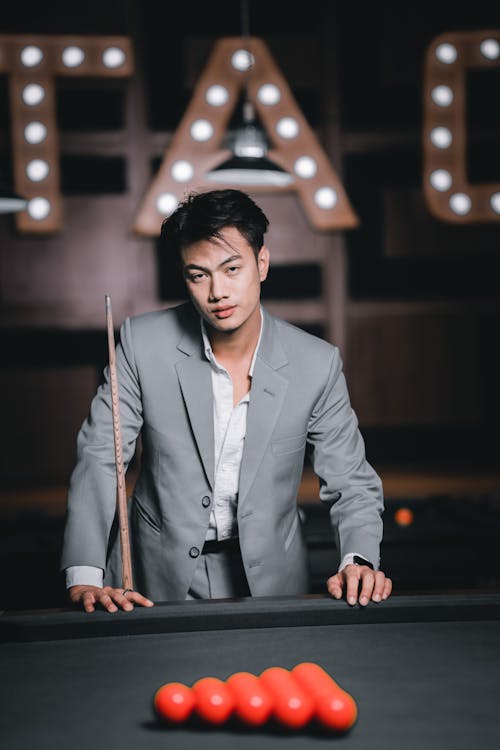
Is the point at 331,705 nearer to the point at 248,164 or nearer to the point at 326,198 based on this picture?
the point at 248,164

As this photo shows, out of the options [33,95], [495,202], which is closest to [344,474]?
[495,202]

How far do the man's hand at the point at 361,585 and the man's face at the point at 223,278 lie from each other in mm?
618

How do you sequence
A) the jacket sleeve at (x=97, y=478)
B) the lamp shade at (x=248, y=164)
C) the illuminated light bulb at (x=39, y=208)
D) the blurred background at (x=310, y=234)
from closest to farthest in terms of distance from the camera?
the jacket sleeve at (x=97, y=478) < the lamp shade at (x=248, y=164) < the illuminated light bulb at (x=39, y=208) < the blurred background at (x=310, y=234)

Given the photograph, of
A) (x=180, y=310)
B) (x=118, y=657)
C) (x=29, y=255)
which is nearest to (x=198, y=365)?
(x=180, y=310)

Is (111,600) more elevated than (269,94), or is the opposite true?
(269,94)

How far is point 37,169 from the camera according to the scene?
469 cm

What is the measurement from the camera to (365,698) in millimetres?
1304

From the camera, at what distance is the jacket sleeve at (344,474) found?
200 cm

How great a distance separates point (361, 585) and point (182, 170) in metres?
3.41

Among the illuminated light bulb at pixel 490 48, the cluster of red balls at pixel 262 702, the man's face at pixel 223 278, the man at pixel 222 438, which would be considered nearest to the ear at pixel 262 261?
the man at pixel 222 438

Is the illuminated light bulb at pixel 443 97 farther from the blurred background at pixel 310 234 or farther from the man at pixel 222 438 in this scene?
the man at pixel 222 438

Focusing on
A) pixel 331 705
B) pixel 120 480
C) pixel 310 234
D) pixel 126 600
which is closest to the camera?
pixel 331 705

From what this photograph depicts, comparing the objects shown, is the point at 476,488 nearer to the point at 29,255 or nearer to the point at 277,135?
the point at 277,135

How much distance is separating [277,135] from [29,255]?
1587 mm
